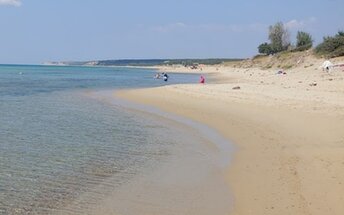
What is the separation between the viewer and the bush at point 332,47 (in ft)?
209

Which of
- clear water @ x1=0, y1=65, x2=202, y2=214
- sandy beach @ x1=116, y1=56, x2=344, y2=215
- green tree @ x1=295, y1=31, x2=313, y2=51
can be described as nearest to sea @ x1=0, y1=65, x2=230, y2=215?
clear water @ x1=0, y1=65, x2=202, y2=214

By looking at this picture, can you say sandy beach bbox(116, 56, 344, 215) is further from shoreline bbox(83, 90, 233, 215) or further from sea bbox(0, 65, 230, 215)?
sea bbox(0, 65, 230, 215)

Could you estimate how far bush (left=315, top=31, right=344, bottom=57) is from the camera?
2508 inches

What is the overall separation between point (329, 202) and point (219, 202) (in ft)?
6.21

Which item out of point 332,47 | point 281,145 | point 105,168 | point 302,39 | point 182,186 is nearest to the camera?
point 182,186

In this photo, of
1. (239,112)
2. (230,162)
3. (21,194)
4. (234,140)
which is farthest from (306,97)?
(21,194)

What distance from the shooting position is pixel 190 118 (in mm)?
20531

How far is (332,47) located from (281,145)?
58.0m

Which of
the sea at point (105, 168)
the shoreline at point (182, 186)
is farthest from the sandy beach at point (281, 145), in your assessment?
the sea at point (105, 168)

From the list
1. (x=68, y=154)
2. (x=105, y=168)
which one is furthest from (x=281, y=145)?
(x=68, y=154)

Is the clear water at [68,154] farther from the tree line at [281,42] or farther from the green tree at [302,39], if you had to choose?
the green tree at [302,39]

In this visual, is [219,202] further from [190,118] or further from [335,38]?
[335,38]

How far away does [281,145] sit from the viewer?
13.4 metres

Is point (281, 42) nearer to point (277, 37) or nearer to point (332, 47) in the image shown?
point (277, 37)
